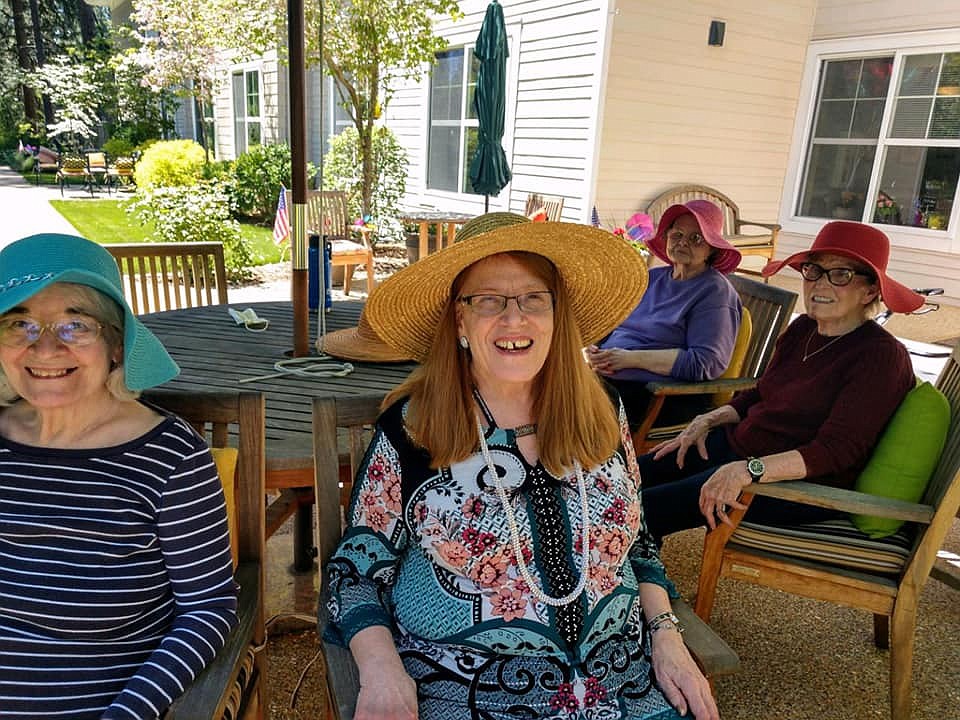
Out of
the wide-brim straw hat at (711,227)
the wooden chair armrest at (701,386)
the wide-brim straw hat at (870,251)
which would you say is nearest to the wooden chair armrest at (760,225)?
the wide-brim straw hat at (711,227)

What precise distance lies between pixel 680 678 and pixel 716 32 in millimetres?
7462

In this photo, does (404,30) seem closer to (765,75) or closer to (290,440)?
(765,75)

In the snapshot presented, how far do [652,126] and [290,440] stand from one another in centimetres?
638

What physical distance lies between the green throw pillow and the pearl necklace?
1033 mm

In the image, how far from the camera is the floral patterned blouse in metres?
1.25

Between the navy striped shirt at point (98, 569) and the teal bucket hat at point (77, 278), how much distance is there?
12cm

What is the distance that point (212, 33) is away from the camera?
9359mm

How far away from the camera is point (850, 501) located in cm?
177

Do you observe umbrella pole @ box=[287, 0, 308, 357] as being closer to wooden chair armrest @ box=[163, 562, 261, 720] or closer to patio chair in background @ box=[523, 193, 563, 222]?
wooden chair armrest @ box=[163, 562, 261, 720]

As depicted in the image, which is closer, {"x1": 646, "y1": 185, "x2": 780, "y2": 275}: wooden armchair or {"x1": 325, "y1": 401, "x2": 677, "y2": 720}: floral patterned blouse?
{"x1": 325, "y1": 401, "x2": 677, "y2": 720}: floral patterned blouse

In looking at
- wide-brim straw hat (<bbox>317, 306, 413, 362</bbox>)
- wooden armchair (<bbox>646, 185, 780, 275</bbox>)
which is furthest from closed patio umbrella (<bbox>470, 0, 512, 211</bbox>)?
wide-brim straw hat (<bbox>317, 306, 413, 362</bbox>)

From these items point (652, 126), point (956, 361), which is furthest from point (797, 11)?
point (956, 361)

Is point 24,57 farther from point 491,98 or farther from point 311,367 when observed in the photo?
point 311,367

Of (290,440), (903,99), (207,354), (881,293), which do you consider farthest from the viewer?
(903,99)
